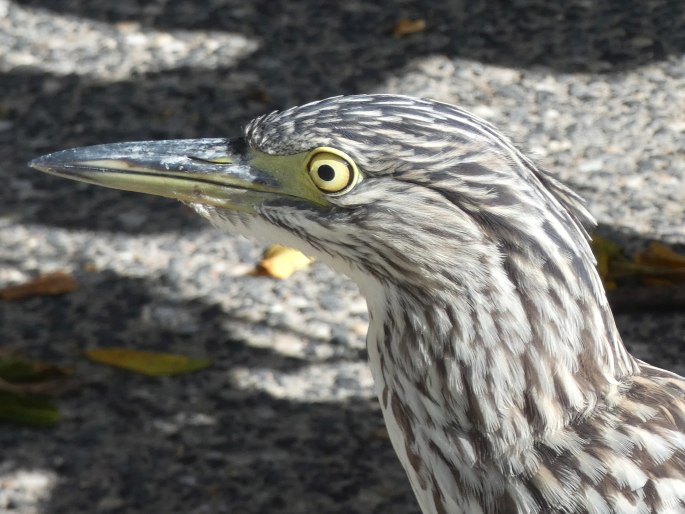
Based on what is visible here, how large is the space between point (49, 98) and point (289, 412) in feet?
7.99

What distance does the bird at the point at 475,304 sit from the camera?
8.07ft

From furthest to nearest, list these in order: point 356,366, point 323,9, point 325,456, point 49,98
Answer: point 323,9 < point 49,98 < point 356,366 < point 325,456

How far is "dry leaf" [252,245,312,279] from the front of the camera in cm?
487

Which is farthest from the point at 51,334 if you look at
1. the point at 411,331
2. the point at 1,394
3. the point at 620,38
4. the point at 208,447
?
the point at 620,38

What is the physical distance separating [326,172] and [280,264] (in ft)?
7.78

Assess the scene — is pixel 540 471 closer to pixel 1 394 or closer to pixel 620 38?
pixel 1 394

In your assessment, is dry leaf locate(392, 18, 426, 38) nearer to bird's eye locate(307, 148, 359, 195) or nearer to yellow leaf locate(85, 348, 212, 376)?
yellow leaf locate(85, 348, 212, 376)

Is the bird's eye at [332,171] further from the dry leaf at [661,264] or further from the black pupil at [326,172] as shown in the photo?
the dry leaf at [661,264]

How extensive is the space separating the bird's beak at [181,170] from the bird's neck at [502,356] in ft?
1.28

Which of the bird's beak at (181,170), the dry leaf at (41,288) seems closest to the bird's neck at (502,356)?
the bird's beak at (181,170)

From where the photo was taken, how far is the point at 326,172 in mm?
2535

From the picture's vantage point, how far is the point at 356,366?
4453 mm

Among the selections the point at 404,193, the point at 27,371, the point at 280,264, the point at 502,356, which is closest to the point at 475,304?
the point at 502,356

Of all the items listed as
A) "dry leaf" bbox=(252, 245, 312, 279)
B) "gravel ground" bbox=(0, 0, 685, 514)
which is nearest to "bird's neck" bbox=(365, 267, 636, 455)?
"gravel ground" bbox=(0, 0, 685, 514)
